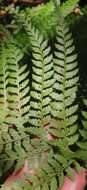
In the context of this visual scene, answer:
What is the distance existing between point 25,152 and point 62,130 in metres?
0.12

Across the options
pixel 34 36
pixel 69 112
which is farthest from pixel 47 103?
pixel 34 36

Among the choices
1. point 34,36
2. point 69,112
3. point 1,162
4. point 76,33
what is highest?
point 34,36

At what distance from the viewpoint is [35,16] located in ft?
19.0

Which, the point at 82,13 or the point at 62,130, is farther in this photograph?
the point at 82,13

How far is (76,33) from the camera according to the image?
5.00m

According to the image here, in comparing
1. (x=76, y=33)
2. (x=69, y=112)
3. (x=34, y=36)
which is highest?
(x=34, y=36)

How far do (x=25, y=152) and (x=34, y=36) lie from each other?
324 mm

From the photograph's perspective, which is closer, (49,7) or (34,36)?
(34,36)

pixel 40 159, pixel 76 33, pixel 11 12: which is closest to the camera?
pixel 40 159

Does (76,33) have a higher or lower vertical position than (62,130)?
lower

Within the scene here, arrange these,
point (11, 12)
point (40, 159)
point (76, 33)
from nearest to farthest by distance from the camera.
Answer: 1. point (40, 159)
2. point (76, 33)
3. point (11, 12)

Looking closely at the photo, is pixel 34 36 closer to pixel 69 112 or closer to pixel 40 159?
pixel 69 112

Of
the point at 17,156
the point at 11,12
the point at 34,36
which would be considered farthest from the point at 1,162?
the point at 11,12

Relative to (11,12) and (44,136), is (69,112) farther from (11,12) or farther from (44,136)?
(11,12)
